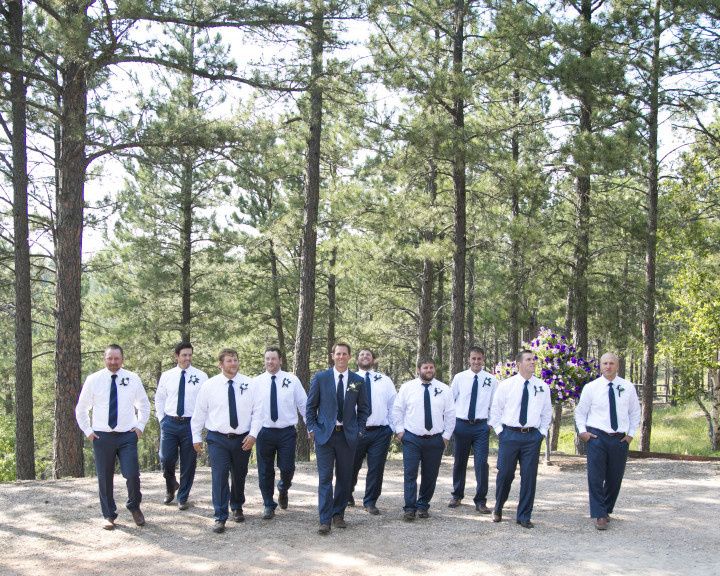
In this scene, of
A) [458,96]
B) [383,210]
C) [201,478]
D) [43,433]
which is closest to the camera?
[201,478]

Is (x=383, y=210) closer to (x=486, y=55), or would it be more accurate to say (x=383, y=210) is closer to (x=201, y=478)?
(x=486, y=55)

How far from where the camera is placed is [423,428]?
7.37 m

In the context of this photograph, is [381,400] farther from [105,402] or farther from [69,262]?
[69,262]

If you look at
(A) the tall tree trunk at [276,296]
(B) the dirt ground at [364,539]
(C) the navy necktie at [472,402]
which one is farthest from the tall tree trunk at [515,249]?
(A) the tall tree trunk at [276,296]

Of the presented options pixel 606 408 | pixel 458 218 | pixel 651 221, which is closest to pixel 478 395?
pixel 606 408

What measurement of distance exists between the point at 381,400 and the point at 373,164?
7.44 m

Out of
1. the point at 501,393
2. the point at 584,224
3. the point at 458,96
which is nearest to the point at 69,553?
the point at 501,393

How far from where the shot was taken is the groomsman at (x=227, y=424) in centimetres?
686

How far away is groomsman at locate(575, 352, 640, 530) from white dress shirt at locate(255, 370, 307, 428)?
302 cm

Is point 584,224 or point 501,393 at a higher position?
point 584,224

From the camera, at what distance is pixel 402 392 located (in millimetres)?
7500

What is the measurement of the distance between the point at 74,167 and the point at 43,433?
22.3 metres

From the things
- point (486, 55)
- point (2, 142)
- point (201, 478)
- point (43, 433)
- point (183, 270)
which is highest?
point (486, 55)

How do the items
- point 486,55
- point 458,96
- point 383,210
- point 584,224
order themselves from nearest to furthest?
point 458,96 < point 486,55 < point 584,224 < point 383,210
